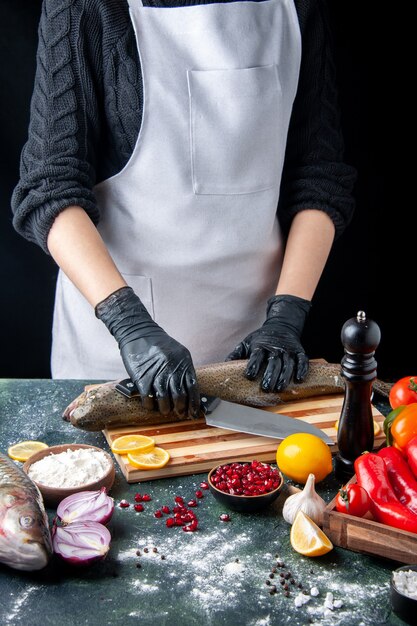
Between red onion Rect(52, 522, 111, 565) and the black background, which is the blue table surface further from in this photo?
the black background

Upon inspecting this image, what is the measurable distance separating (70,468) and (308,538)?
1.95 ft

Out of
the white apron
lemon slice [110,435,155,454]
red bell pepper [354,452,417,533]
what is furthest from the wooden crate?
the white apron

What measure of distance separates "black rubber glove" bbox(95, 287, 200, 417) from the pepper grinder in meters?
0.46

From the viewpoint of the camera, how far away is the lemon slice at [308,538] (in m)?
1.62

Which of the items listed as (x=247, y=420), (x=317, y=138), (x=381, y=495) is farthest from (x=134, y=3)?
(x=381, y=495)

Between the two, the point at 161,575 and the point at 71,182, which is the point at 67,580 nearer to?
the point at 161,575

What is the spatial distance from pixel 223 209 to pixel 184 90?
422 mm

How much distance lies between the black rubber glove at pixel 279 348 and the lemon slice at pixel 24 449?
65 cm

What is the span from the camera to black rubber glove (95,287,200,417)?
7.06ft

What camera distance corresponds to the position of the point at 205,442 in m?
2.10

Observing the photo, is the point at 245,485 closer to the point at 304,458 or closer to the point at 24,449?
the point at 304,458

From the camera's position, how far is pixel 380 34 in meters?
3.50

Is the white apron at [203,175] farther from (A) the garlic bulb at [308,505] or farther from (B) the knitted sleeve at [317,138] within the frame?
(A) the garlic bulb at [308,505]

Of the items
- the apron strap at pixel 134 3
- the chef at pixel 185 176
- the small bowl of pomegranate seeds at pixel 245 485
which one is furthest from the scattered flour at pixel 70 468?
the apron strap at pixel 134 3
